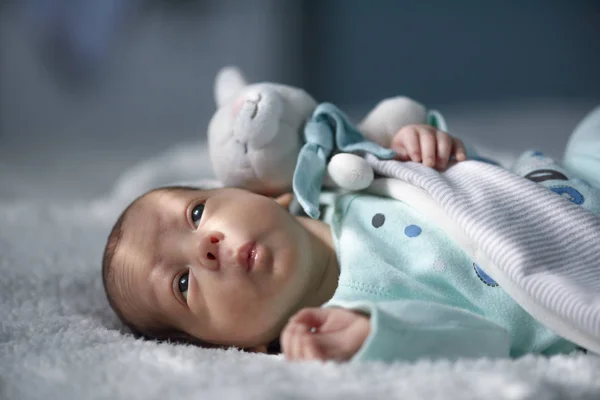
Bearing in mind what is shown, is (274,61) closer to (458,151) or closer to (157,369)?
(458,151)

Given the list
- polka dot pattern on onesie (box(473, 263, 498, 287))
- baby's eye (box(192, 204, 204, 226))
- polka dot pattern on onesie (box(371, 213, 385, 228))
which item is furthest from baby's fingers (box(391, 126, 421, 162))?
baby's eye (box(192, 204, 204, 226))

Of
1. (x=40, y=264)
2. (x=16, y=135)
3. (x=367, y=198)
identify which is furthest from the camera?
(x=16, y=135)

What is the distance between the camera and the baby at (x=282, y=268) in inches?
36.1

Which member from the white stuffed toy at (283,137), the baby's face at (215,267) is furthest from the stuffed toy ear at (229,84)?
the baby's face at (215,267)

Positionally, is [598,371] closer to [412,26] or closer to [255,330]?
[255,330]

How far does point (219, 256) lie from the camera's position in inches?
37.9

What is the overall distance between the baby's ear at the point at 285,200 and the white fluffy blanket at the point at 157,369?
332mm

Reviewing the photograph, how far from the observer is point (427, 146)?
42.3 inches

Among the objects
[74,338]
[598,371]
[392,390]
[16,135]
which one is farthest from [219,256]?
[16,135]

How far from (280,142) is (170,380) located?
523mm

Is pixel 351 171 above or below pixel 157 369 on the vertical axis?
above

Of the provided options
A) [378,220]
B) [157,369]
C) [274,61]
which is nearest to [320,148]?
[378,220]

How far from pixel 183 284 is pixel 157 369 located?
0.26 metres

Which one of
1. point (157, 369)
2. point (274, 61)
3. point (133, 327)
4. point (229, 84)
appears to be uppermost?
point (229, 84)
